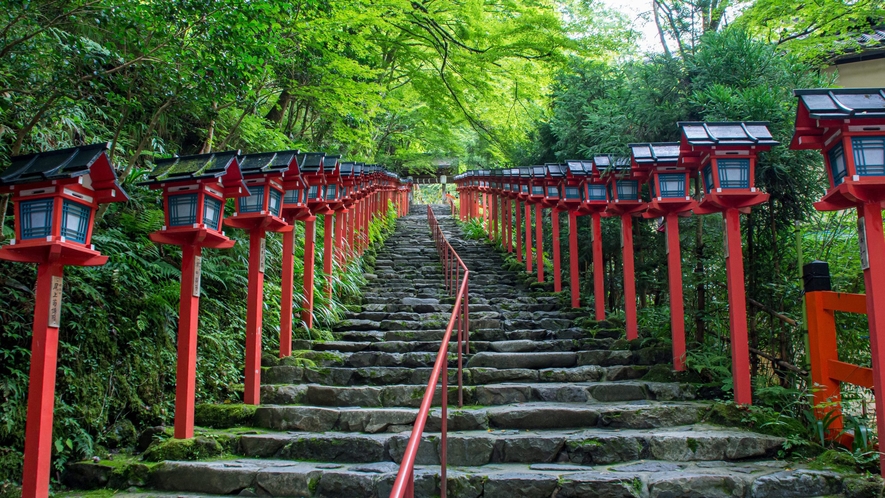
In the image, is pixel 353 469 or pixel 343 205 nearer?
pixel 353 469

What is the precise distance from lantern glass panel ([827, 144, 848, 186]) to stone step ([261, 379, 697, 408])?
2.56m

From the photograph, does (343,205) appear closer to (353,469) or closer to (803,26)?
(353,469)

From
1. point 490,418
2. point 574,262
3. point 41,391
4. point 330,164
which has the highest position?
point 330,164

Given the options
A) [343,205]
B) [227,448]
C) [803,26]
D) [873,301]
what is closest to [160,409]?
[227,448]

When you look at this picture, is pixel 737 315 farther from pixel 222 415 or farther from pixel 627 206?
pixel 222 415

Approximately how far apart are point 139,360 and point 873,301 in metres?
5.79

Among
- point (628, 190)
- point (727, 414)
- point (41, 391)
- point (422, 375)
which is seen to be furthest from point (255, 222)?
point (727, 414)

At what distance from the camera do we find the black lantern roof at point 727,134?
5133 mm

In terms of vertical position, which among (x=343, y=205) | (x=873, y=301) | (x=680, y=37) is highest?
(x=680, y=37)

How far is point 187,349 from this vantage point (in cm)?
477

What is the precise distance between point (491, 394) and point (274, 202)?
116 inches

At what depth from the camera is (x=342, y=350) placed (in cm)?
724

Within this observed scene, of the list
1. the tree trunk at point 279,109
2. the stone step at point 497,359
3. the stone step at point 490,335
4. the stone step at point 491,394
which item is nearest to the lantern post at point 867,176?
the stone step at point 491,394

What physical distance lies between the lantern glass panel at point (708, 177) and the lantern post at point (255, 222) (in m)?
4.07
